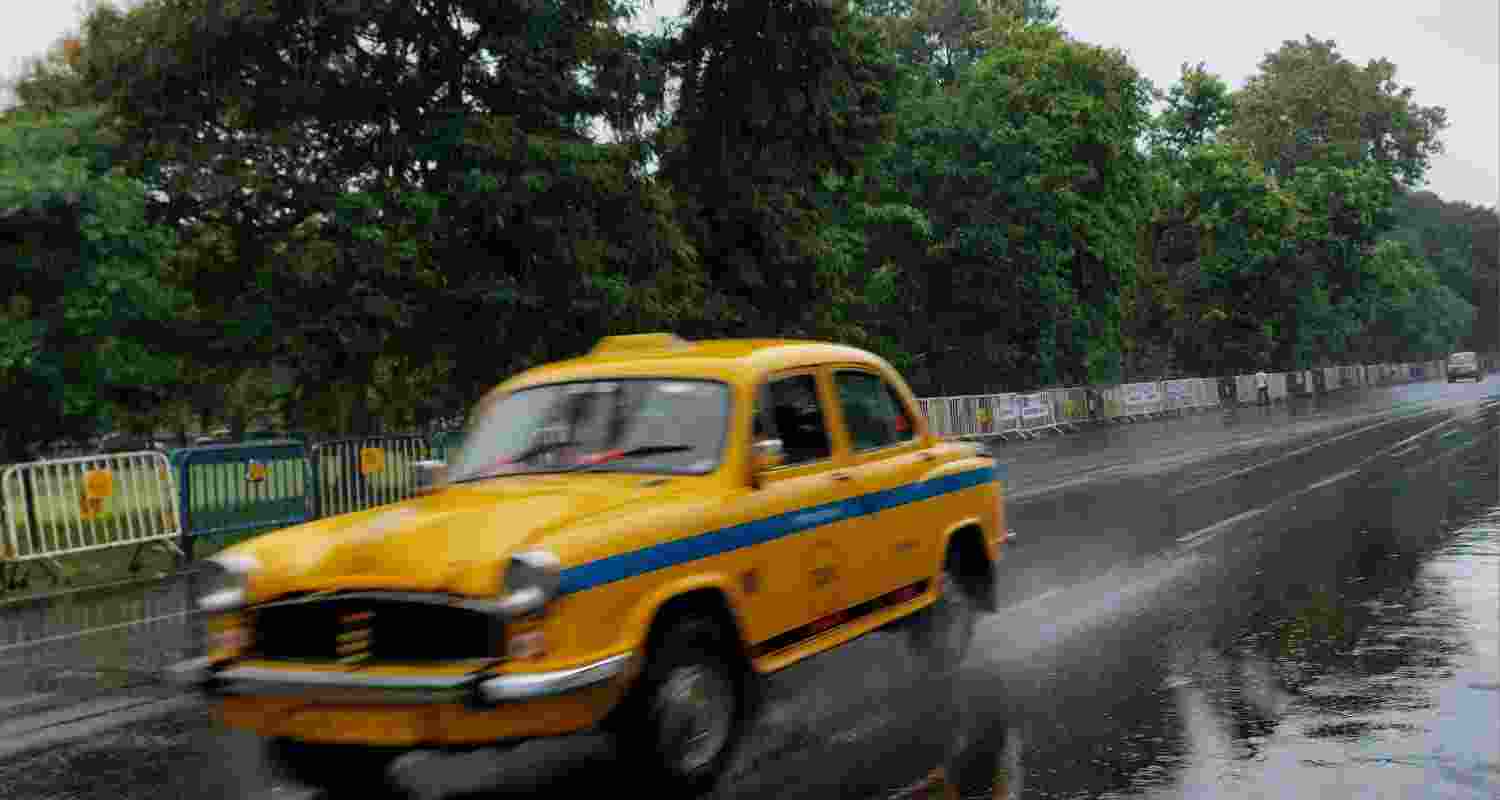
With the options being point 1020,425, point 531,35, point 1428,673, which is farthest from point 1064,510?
point 1020,425

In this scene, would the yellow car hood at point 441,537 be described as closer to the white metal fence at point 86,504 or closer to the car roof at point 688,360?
the car roof at point 688,360

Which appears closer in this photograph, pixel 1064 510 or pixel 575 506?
pixel 575 506

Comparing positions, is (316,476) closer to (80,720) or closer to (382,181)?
(382,181)

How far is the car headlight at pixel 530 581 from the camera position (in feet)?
18.0

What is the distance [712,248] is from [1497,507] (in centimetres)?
1695

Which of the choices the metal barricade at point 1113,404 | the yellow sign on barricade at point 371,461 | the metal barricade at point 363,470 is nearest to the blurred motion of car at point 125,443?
the metal barricade at point 363,470

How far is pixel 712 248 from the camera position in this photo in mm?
29906

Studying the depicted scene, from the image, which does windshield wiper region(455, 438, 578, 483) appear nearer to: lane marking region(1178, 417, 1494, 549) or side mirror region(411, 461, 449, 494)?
side mirror region(411, 461, 449, 494)

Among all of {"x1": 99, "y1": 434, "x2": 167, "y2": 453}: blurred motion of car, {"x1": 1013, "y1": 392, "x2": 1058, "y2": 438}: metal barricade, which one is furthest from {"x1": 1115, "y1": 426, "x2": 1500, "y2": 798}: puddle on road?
{"x1": 1013, "y1": 392, "x2": 1058, "y2": 438}: metal barricade

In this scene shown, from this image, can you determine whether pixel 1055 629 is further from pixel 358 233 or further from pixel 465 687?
pixel 358 233

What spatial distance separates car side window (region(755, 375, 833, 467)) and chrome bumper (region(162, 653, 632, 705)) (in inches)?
67.2

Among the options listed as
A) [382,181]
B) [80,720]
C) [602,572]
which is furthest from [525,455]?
[382,181]

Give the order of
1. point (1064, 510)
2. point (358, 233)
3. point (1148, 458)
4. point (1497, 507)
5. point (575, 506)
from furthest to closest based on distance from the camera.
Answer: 1. point (1148, 458)
2. point (358, 233)
3. point (1064, 510)
4. point (1497, 507)
5. point (575, 506)

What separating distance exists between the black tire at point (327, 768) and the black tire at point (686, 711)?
1.10 m
